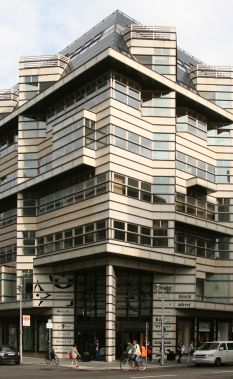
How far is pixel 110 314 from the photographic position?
48312 millimetres

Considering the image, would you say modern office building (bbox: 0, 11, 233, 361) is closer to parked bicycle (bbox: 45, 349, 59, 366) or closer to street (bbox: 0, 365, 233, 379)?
parked bicycle (bbox: 45, 349, 59, 366)

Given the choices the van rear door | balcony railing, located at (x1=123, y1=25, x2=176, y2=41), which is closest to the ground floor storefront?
the van rear door

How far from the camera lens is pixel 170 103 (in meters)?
54.8

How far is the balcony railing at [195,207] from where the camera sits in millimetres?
54312

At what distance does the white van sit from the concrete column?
23.8 ft

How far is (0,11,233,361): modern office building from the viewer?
50.4 metres

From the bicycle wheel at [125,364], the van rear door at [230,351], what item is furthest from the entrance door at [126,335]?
the van rear door at [230,351]

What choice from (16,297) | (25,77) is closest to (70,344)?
(16,297)

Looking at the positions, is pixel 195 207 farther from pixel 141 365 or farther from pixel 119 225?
pixel 141 365

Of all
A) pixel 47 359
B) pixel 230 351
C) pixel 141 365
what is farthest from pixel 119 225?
pixel 230 351

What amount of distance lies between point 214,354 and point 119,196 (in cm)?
1413

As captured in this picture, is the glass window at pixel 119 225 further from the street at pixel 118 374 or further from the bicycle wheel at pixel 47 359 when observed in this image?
the street at pixel 118 374

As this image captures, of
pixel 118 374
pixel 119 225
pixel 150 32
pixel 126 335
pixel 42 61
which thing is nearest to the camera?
pixel 118 374

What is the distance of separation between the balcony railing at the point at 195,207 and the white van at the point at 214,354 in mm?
13425
